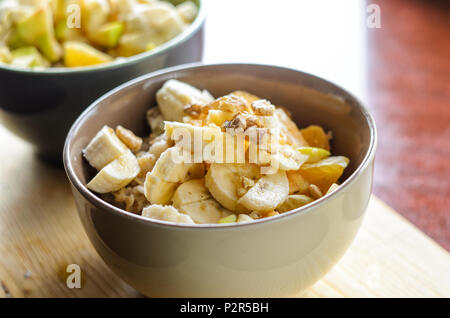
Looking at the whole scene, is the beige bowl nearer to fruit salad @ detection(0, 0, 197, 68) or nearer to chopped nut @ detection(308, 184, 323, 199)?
chopped nut @ detection(308, 184, 323, 199)

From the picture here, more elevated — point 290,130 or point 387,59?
point 290,130

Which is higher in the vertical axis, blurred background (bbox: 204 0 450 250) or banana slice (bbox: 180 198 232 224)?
banana slice (bbox: 180 198 232 224)

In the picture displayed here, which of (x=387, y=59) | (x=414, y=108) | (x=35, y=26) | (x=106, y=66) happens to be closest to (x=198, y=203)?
(x=106, y=66)

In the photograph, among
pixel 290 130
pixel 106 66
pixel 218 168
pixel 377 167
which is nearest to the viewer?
pixel 218 168

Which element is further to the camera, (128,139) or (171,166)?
(128,139)

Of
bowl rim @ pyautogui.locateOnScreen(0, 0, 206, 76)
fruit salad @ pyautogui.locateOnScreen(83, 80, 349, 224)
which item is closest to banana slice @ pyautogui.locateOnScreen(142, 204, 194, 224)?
fruit salad @ pyautogui.locateOnScreen(83, 80, 349, 224)

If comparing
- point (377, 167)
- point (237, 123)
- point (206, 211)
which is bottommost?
point (377, 167)

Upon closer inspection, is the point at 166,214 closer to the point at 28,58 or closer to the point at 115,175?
the point at 115,175
